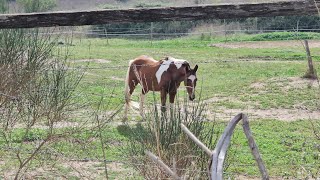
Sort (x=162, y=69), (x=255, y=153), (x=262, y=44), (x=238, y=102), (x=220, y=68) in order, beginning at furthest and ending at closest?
1. (x=262, y=44)
2. (x=220, y=68)
3. (x=238, y=102)
4. (x=162, y=69)
5. (x=255, y=153)

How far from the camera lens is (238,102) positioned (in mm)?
13141

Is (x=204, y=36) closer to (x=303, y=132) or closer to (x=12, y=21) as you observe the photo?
(x=303, y=132)

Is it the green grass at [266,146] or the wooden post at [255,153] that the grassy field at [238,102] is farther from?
the wooden post at [255,153]

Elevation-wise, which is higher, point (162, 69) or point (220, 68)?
point (162, 69)

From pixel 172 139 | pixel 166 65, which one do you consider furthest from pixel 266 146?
pixel 172 139

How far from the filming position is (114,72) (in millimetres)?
18609

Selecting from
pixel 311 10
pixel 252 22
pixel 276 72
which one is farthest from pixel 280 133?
pixel 252 22

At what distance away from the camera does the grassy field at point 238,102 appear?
637cm

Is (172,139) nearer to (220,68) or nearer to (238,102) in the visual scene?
(238,102)

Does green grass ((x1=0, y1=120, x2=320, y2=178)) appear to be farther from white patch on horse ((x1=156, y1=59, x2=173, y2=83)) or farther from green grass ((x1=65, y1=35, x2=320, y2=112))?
white patch on horse ((x1=156, y1=59, x2=173, y2=83))

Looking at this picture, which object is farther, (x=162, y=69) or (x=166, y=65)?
(x=162, y=69)

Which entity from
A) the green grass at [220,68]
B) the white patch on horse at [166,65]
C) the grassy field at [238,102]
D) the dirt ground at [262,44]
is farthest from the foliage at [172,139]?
the dirt ground at [262,44]

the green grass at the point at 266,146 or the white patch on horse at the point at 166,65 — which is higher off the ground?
the white patch on horse at the point at 166,65

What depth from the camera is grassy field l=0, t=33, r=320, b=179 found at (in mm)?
6367
